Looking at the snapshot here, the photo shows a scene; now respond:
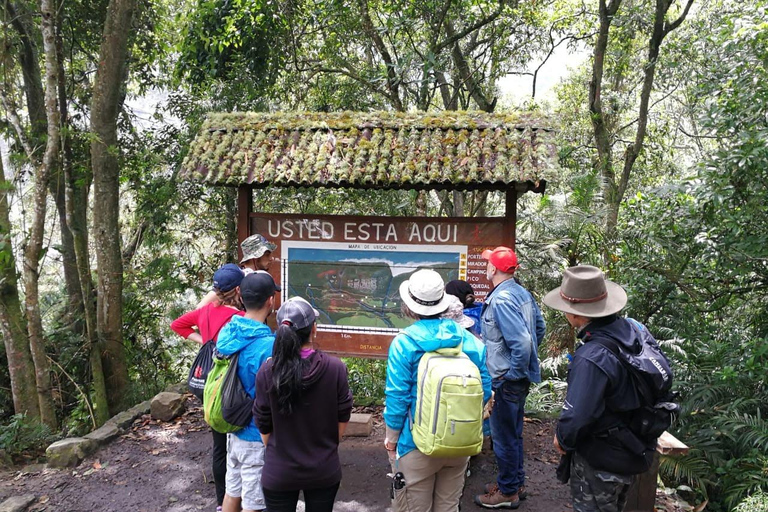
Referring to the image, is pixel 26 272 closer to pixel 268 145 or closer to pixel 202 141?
pixel 202 141

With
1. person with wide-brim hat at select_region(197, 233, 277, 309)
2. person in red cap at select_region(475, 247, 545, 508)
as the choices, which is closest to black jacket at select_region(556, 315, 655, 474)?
A: person in red cap at select_region(475, 247, 545, 508)

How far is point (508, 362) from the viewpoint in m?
4.12

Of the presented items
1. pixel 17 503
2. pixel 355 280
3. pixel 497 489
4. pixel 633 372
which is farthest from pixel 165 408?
pixel 633 372

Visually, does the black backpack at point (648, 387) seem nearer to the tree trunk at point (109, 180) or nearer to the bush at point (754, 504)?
the bush at point (754, 504)

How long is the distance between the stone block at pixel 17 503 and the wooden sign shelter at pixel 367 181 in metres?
2.86

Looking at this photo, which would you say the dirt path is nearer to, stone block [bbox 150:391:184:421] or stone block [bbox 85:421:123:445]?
stone block [bbox 85:421:123:445]

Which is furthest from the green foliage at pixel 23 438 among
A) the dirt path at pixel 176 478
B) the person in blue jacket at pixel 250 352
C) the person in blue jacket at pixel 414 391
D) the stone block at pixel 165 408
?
the person in blue jacket at pixel 414 391

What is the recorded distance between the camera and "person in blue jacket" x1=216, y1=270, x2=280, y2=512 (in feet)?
10.4

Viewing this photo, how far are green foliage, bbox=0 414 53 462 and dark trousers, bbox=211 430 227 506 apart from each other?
3676 mm

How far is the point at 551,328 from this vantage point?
8781 millimetres

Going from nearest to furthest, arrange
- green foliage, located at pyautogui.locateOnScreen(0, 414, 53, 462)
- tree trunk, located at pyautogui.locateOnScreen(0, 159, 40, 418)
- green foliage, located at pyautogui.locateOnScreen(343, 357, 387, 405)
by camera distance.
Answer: green foliage, located at pyautogui.locateOnScreen(0, 414, 53, 462) → tree trunk, located at pyautogui.locateOnScreen(0, 159, 40, 418) → green foliage, located at pyautogui.locateOnScreen(343, 357, 387, 405)

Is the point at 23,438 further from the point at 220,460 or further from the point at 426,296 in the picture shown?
the point at 426,296

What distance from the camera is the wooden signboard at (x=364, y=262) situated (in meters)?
5.61

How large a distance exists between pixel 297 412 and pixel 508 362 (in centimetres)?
196
